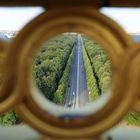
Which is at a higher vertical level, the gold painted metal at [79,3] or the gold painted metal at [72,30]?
the gold painted metal at [79,3]

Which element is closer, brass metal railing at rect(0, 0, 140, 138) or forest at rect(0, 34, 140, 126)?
brass metal railing at rect(0, 0, 140, 138)

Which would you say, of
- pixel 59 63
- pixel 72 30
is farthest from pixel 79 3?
pixel 59 63

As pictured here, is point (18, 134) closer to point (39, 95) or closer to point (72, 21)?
point (39, 95)

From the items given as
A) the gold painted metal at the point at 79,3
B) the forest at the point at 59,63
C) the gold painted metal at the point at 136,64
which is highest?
the forest at the point at 59,63

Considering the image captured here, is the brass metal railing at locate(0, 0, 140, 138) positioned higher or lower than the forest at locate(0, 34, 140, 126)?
lower

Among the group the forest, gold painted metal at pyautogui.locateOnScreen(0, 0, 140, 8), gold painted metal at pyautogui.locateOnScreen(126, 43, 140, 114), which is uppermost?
the forest

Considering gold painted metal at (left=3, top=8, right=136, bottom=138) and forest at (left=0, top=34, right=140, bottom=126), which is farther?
forest at (left=0, top=34, right=140, bottom=126)

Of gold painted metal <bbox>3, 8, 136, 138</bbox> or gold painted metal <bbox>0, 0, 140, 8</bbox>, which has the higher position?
gold painted metal <bbox>0, 0, 140, 8</bbox>

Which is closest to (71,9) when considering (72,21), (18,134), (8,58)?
(72,21)

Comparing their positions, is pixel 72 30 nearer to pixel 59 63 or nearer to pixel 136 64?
pixel 136 64
